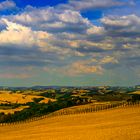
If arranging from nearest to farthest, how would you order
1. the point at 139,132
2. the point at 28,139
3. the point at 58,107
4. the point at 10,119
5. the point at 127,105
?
the point at 139,132, the point at 28,139, the point at 127,105, the point at 10,119, the point at 58,107

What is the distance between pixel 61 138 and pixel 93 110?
4027 centimetres

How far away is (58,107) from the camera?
347ft

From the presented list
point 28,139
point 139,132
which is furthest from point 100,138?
point 28,139

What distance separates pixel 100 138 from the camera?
109ft

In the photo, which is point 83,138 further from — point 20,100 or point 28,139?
point 20,100

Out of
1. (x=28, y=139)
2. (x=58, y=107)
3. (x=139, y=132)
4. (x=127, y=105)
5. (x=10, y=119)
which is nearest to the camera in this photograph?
(x=139, y=132)

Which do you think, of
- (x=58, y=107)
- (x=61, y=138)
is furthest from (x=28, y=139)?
(x=58, y=107)

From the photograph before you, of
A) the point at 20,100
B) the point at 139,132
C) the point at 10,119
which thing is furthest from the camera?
the point at 20,100

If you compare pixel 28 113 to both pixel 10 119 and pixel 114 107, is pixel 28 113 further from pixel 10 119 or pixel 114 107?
pixel 114 107

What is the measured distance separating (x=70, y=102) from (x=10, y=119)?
74.7 ft

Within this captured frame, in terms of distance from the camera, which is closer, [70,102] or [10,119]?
[10,119]

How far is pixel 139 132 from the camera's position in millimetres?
33219

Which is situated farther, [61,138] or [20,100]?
[20,100]

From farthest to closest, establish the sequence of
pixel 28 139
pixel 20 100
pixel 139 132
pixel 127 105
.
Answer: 1. pixel 20 100
2. pixel 127 105
3. pixel 28 139
4. pixel 139 132
